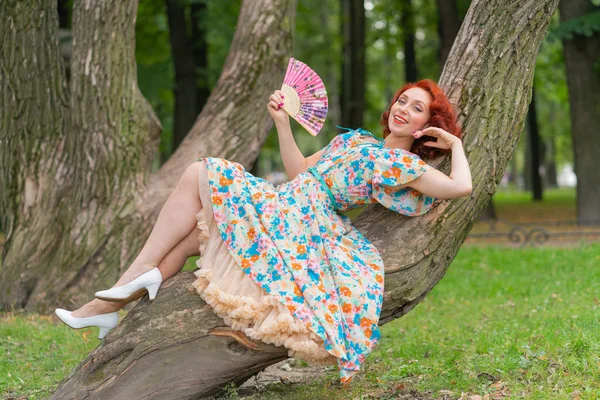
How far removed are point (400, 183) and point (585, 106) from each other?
9.26 m

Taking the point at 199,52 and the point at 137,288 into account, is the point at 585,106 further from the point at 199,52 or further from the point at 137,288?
the point at 137,288

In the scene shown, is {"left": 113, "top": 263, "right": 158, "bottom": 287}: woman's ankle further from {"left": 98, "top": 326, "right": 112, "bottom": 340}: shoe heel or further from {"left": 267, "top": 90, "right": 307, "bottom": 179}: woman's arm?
{"left": 267, "top": 90, "right": 307, "bottom": 179}: woman's arm

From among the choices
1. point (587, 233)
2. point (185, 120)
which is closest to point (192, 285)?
point (587, 233)

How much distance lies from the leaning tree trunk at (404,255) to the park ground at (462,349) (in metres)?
0.40

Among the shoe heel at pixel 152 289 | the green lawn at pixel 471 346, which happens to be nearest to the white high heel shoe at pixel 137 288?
the shoe heel at pixel 152 289

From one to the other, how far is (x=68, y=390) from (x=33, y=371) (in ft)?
4.05

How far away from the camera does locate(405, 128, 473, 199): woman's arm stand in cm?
382

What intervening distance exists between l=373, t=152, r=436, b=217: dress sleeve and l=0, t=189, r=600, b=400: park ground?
3.37 feet

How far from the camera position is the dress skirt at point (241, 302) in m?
3.67

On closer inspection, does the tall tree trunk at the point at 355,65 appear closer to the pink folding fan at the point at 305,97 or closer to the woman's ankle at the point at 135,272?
the pink folding fan at the point at 305,97

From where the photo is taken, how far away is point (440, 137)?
4102 millimetres

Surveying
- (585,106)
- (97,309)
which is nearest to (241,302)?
(97,309)

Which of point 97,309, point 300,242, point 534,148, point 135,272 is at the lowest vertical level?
point 534,148

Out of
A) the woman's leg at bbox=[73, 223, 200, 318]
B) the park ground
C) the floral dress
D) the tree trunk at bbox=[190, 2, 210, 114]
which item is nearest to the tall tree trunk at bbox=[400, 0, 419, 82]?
the tree trunk at bbox=[190, 2, 210, 114]
